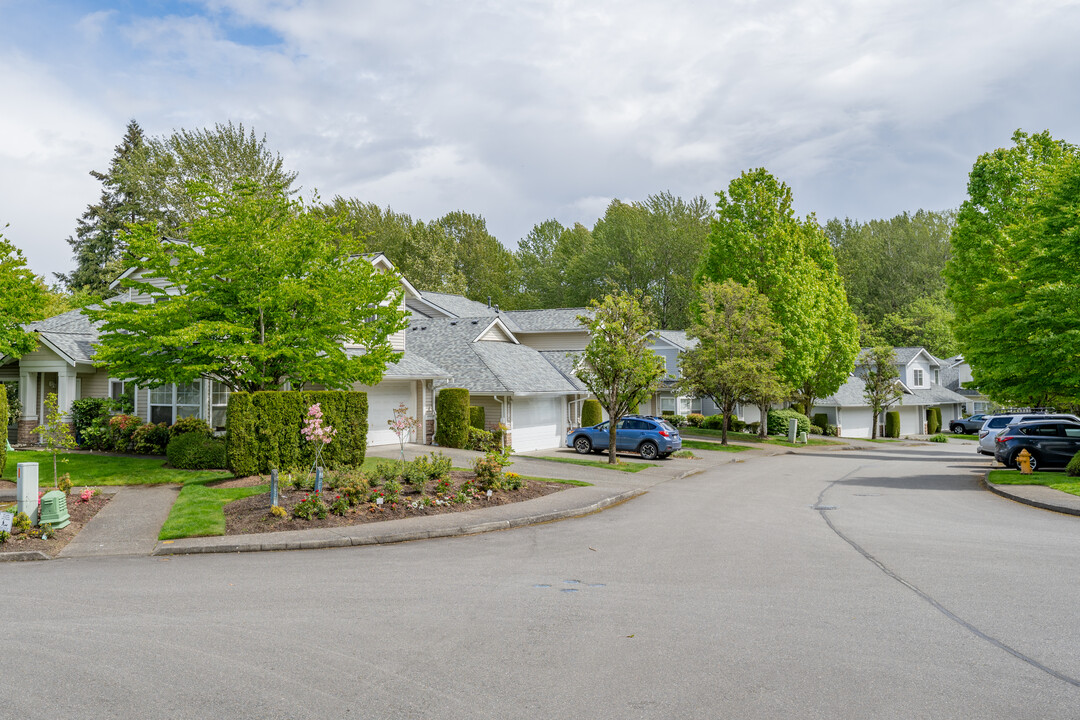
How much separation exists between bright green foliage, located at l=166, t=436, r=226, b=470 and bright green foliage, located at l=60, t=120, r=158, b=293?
3693 centimetres

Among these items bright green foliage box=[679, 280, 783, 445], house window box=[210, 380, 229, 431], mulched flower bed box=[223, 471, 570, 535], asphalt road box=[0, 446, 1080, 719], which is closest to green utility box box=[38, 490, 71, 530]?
asphalt road box=[0, 446, 1080, 719]

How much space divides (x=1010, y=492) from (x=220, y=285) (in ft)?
67.7

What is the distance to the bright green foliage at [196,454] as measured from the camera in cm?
1988

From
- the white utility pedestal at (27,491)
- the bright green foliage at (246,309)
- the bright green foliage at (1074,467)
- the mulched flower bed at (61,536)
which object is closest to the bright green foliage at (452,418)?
the bright green foliage at (246,309)

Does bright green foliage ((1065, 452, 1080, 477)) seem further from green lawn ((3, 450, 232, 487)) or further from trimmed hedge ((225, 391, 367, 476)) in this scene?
green lawn ((3, 450, 232, 487))

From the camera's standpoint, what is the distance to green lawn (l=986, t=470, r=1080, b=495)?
18.9 metres

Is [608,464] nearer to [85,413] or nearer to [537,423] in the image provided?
[537,423]

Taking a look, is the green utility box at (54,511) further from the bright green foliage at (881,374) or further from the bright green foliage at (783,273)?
the bright green foliage at (881,374)

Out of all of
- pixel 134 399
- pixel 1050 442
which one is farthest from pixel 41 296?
pixel 1050 442

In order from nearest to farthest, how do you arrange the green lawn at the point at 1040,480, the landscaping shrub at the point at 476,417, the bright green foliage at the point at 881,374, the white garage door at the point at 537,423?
the green lawn at the point at 1040,480
the landscaping shrub at the point at 476,417
the white garage door at the point at 537,423
the bright green foliage at the point at 881,374

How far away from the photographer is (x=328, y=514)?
13.9m

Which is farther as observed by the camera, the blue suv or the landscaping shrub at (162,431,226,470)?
the blue suv

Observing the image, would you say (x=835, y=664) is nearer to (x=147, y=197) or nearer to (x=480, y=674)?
(x=480, y=674)

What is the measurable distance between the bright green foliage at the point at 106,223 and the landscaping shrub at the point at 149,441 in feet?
109
